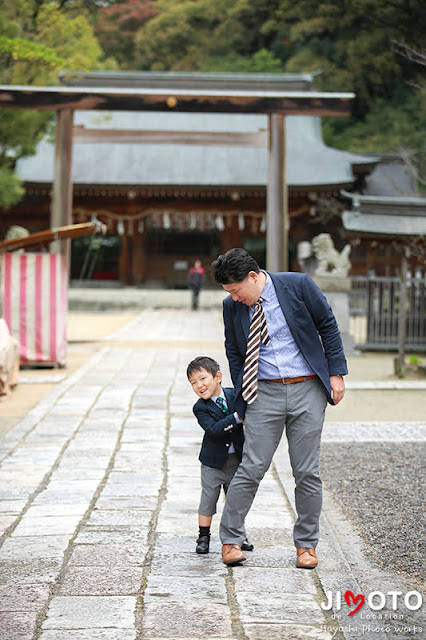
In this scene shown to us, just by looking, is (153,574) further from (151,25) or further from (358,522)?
(151,25)

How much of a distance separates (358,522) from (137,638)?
75.6 inches

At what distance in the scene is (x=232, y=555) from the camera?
12.0 ft

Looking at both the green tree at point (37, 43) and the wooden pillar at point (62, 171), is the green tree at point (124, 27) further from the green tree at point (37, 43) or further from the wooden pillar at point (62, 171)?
the wooden pillar at point (62, 171)

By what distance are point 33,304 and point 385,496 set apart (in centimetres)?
713

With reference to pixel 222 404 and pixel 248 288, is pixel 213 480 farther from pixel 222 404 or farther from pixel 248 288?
pixel 248 288

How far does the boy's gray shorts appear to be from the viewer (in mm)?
3910

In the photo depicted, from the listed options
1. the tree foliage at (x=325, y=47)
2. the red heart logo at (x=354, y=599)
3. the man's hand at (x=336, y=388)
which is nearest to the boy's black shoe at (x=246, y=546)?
the red heart logo at (x=354, y=599)

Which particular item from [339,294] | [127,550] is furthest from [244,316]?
[339,294]

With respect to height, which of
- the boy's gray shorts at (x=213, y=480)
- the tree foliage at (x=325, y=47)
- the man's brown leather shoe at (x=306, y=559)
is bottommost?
the man's brown leather shoe at (x=306, y=559)

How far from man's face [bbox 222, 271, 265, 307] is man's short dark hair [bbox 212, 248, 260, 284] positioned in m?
0.02

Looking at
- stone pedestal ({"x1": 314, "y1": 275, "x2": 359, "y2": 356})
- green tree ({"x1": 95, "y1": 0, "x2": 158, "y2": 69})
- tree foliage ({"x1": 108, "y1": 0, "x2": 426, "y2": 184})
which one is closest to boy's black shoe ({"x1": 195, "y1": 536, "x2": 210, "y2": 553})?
stone pedestal ({"x1": 314, "y1": 275, "x2": 359, "y2": 356})

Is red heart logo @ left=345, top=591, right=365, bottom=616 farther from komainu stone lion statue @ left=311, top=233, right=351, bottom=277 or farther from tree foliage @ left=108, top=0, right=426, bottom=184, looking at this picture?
tree foliage @ left=108, top=0, right=426, bottom=184

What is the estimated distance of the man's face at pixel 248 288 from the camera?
3580mm

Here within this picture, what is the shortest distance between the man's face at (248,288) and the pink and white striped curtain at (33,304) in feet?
25.5
